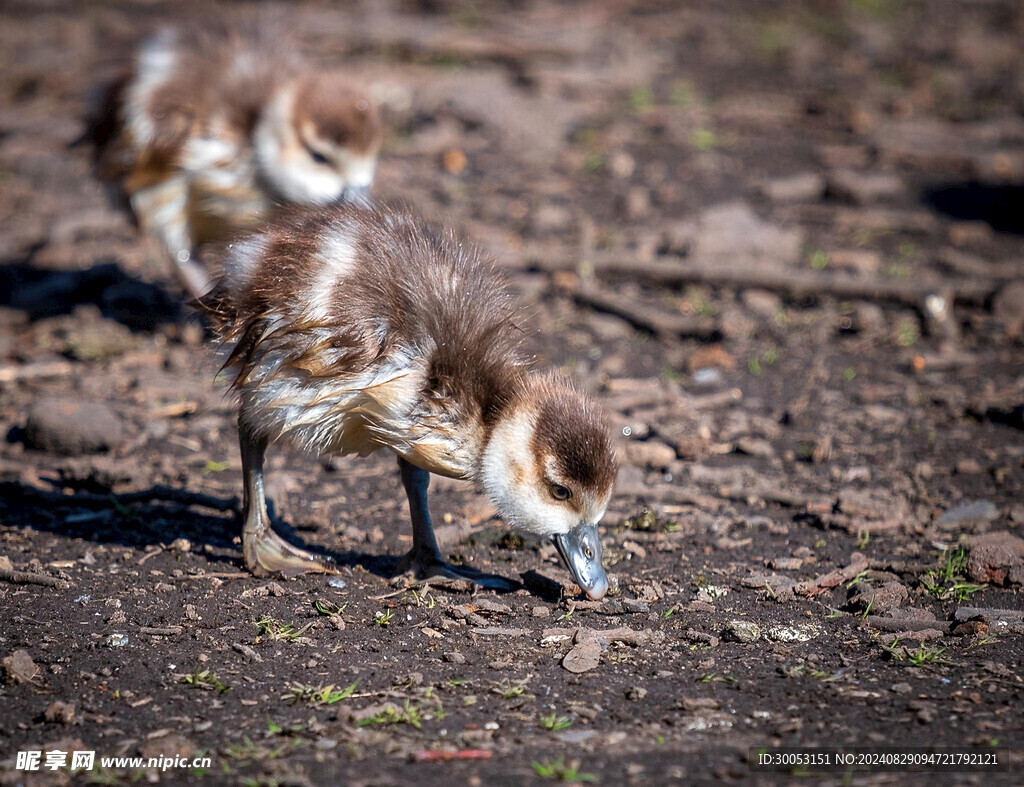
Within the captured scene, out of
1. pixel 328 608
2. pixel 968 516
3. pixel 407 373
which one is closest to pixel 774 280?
pixel 968 516

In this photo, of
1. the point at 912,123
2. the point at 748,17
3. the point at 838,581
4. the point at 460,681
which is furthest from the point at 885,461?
the point at 748,17

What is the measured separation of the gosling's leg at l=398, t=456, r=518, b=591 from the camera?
497 centimetres

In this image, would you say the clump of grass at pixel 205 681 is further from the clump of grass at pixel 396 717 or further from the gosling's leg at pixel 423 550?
the gosling's leg at pixel 423 550

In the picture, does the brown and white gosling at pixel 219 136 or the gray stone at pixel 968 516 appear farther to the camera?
the brown and white gosling at pixel 219 136

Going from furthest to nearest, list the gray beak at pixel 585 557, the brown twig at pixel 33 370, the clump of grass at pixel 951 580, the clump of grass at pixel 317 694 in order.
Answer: the brown twig at pixel 33 370 → the clump of grass at pixel 951 580 → the gray beak at pixel 585 557 → the clump of grass at pixel 317 694

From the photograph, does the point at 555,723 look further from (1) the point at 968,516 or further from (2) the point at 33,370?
(2) the point at 33,370

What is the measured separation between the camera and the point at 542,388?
4621 mm

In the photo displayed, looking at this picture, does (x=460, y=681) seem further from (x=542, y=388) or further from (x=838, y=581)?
(x=838, y=581)

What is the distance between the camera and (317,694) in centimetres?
397

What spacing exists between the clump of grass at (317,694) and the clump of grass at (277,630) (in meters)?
0.38

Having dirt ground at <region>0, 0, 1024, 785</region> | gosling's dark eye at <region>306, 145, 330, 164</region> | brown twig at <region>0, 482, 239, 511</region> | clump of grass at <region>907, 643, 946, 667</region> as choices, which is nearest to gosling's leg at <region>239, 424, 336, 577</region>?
dirt ground at <region>0, 0, 1024, 785</region>

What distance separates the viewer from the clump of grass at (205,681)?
4023 mm

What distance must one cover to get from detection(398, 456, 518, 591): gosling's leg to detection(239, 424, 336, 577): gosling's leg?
0.41 m

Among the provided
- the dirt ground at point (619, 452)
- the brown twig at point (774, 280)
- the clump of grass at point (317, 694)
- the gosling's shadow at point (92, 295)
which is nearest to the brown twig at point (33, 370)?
the dirt ground at point (619, 452)
